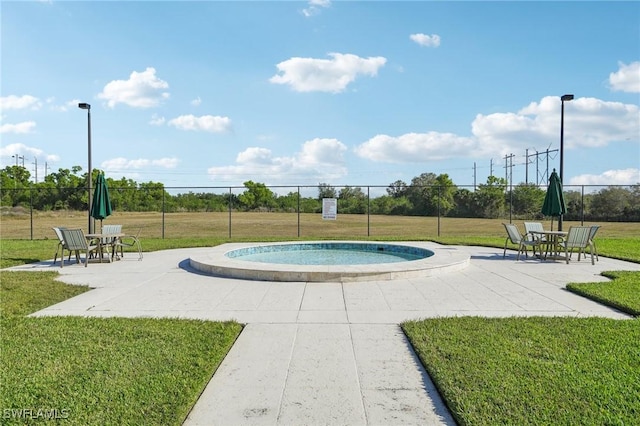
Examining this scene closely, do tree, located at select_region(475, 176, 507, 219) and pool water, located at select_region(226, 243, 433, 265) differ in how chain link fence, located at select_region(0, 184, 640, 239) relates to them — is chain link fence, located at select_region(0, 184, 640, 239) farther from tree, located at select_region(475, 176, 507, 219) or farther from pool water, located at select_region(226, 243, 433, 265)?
pool water, located at select_region(226, 243, 433, 265)

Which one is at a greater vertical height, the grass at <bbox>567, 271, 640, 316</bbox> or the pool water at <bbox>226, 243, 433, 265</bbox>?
the grass at <bbox>567, 271, 640, 316</bbox>

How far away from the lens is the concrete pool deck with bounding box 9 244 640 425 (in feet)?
9.53

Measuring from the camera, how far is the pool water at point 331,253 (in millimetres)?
10883

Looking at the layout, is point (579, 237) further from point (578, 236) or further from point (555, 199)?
point (555, 199)

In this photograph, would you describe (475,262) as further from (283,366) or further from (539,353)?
(283,366)

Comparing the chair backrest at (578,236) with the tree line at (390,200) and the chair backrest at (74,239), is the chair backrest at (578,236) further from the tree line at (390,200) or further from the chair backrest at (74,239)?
the chair backrest at (74,239)

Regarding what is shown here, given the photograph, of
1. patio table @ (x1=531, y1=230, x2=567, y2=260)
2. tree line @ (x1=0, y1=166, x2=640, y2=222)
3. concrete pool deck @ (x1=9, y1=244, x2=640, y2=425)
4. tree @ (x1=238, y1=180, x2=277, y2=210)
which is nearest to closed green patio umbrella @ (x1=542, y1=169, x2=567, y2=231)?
patio table @ (x1=531, y1=230, x2=567, y2=260)

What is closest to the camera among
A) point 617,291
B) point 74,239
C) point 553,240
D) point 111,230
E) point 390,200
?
point 617,291

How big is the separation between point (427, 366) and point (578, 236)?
835 centimetres

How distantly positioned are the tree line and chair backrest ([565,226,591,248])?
8.10 meters

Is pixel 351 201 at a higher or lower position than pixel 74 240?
higher

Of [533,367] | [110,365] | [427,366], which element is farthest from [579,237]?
[110,365]

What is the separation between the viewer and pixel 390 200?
4116cm

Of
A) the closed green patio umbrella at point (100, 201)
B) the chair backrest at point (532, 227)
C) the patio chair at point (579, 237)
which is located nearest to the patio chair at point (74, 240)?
the closed green patio umbrella at point (100, 201)
